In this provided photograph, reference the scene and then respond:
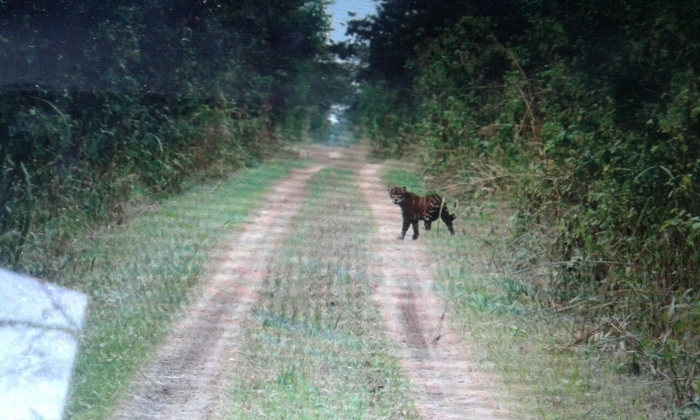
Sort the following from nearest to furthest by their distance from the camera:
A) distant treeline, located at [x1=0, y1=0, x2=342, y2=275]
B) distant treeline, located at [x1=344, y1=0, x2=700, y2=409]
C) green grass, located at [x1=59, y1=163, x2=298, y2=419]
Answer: green grass, located at [x1=59, y1=163, x2=298, y2=419]
distant treeline, located at [x1=344, y1=0, x2=700, y2=409]
distant treeline, located at [x1=0, y1=0, x2=342, y2=275]

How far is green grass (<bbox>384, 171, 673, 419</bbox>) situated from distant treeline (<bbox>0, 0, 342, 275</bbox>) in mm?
1072

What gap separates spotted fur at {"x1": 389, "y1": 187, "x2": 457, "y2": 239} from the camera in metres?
5.20

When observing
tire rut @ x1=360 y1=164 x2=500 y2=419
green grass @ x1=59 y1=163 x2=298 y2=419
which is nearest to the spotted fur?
tire rut @ x1=360 y1=164 x2=500 y2=419

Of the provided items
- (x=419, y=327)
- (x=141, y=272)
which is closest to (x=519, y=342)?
(x=419, y=327)

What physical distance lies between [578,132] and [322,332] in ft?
6.40

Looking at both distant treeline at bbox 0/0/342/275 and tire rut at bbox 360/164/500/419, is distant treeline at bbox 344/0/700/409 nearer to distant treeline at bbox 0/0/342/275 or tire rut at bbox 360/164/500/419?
tire rut at bbox 360/164/500/419

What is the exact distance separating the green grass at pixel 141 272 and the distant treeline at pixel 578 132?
3.77ft

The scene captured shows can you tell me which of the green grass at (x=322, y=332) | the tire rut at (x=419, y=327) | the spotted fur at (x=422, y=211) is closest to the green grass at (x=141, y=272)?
the green grass at (x=322, y=332)

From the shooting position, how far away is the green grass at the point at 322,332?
143 inches

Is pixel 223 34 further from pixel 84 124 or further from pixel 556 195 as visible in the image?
pixel 556 195

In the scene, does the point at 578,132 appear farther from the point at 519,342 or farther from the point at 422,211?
the point at 519,342

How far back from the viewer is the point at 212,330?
14.4 feet

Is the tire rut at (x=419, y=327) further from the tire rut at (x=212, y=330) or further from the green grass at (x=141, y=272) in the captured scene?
the green grass at (x=141, y=272)

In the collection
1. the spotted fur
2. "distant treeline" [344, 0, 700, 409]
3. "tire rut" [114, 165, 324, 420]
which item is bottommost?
"tire rut" [114, 165, 324, 420]
